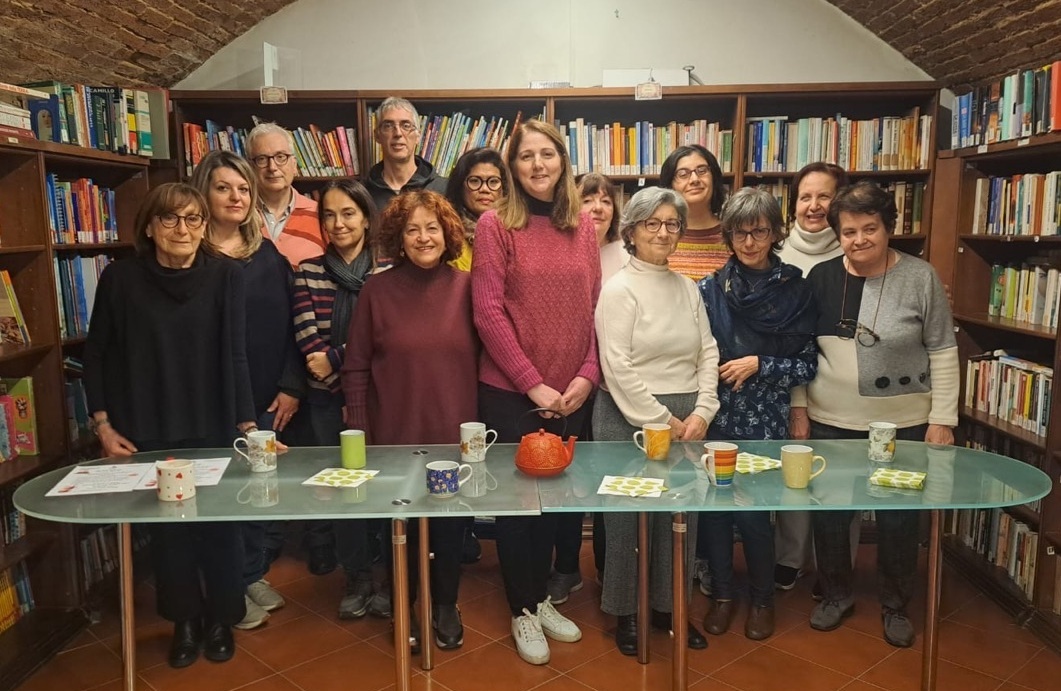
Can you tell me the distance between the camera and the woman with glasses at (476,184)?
2.94 m

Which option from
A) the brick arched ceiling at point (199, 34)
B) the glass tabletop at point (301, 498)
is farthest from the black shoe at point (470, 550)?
the brick arched ceiling at point (199, 34)

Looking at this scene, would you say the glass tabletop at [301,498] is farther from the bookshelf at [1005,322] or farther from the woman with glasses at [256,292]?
the bookshelf at [1005,322]

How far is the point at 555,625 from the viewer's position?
270 cm

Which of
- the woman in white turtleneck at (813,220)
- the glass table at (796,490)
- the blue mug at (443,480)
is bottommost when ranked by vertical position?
the glass table at (796,490)

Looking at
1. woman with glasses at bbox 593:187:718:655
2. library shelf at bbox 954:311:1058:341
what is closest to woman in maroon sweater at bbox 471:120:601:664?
woman with glasses at bbox 593:187:718:655

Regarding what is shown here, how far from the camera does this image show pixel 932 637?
2242 millimetres

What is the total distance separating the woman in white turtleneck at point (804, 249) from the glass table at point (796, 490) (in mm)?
619

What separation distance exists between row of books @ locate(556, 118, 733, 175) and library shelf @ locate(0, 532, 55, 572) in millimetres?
2631

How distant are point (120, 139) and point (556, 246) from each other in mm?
2037

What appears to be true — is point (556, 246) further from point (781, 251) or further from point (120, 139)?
point (120, 139)

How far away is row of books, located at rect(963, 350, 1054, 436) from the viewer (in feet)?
9.75

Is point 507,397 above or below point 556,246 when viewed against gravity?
below

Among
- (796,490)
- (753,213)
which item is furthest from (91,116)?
(796,490)

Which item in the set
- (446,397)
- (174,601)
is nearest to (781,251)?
(446,397)
